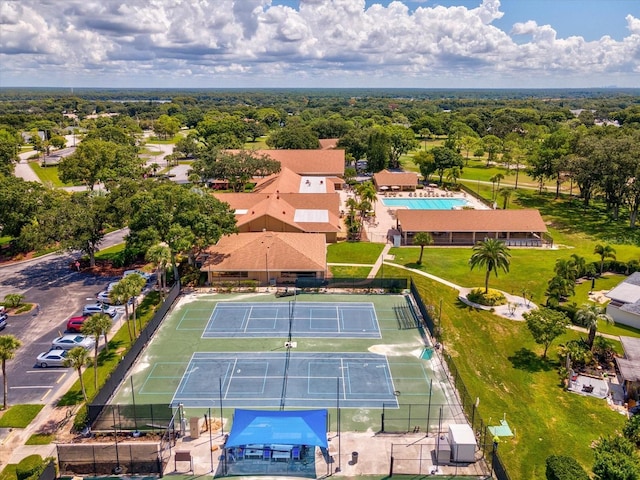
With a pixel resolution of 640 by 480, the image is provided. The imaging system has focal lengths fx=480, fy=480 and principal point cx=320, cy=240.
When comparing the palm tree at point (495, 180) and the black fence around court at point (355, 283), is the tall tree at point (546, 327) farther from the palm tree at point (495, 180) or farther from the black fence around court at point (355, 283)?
the palm tree at point (495, 180)

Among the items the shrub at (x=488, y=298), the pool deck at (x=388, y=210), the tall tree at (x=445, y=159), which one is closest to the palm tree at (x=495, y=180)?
the pool deck at (x=388, y=210)

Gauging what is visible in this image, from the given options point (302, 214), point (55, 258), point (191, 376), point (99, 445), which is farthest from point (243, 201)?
point (99, 445)

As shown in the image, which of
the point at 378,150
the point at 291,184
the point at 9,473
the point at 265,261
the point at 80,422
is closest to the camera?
the point at 9,473

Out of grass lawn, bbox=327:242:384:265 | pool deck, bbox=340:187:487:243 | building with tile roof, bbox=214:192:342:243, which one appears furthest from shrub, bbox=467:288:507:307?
building with tile roof, bbox=214:192:342:243

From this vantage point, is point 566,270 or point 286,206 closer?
point 566,270

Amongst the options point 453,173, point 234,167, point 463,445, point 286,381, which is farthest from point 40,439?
point 453,173

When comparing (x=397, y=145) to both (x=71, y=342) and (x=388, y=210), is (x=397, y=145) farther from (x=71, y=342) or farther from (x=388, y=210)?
(x=71, y=342)

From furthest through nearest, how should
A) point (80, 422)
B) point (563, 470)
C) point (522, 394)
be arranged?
1. point (522, 394)
2. point (80, 422)
3. point (563, 470)
